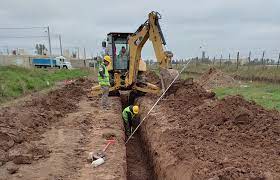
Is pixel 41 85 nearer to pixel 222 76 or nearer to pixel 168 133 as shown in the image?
pixel 222 76

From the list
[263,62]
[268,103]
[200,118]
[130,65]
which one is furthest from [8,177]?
[263,62]

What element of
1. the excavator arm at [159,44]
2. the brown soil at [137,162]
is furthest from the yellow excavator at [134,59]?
the brown soil at [137,162]

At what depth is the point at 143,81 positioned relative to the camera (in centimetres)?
1652

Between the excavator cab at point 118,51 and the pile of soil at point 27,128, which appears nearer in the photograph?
the pile of soil at point 27,128

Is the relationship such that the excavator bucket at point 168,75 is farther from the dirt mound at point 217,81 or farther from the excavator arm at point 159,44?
the dirt mound at point 217,81

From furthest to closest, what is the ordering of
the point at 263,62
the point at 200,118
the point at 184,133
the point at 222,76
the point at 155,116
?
the point at 263,62 → the point at 222,76 → the point at 155,116 → the point at 200,118 → the point at 184,133

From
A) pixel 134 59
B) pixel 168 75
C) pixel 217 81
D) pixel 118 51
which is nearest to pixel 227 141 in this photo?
pixel 168 75

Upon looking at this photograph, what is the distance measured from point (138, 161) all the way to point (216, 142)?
3.48m

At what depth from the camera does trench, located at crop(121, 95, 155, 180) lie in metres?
9.10

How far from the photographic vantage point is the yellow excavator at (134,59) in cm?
1452

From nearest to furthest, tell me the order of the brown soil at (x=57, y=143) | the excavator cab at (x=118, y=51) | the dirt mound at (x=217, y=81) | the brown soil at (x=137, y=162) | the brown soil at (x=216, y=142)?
the brown soil at (x=216, y=142), the brown soil at (x=57, y=143), the brown soil at (x=137, y=162), the excavator cab at (x=118, y=51), the dirt mound at (x=217, y=81)

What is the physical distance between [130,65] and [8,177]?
10.0 metres

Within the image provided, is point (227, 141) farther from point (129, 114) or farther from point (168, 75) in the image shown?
point (168, 75)

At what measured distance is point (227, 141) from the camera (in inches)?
289
